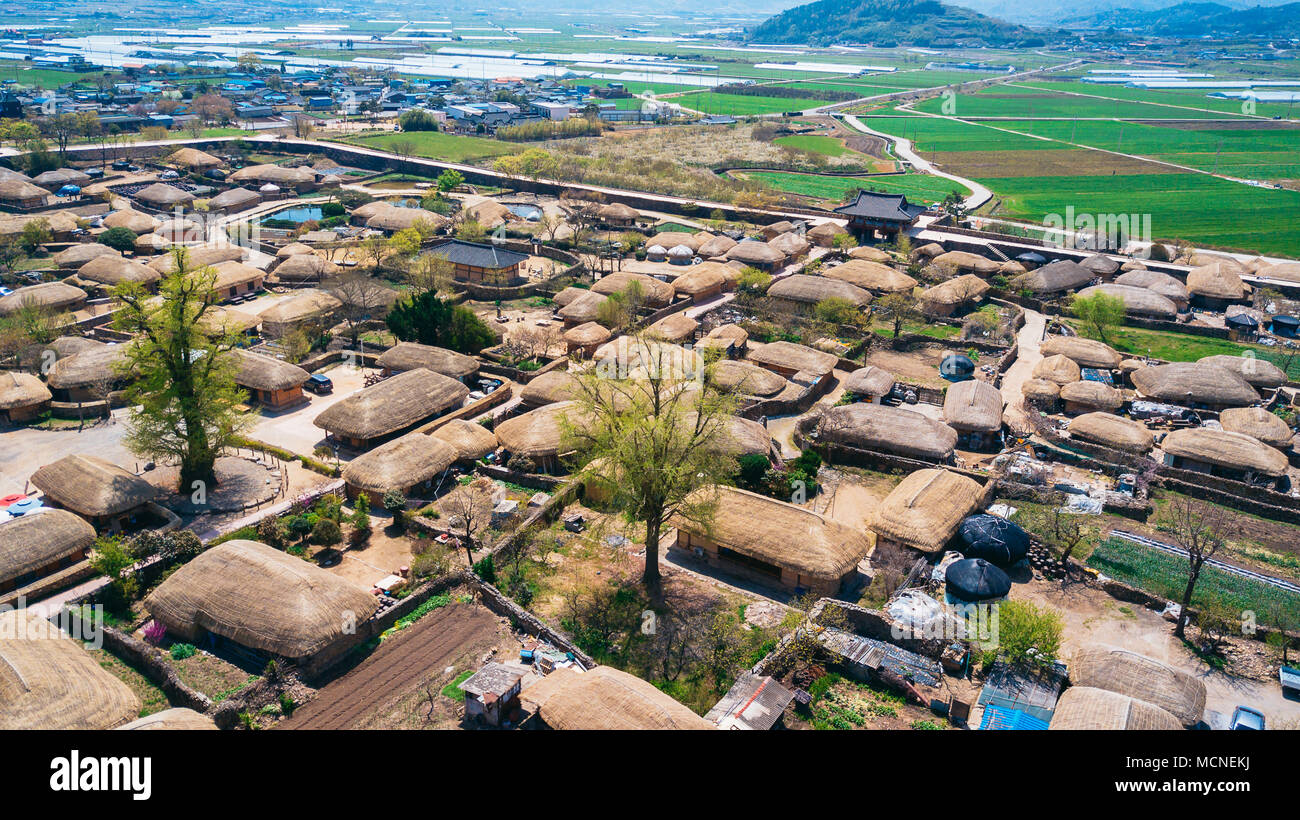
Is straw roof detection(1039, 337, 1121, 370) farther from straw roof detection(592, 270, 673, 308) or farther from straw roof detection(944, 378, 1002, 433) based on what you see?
straw roof detection(592, 270, 673, 308)

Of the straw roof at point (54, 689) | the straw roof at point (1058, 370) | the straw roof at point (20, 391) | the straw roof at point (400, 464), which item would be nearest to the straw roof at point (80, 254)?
the straw roof at point (20, 391)

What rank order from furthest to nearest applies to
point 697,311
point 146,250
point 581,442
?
1. point 146,250
2. point 697,311
3. point 581,442

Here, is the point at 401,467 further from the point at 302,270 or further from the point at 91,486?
the point at 302,270

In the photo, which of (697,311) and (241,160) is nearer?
(697,311)

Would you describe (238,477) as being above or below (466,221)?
below

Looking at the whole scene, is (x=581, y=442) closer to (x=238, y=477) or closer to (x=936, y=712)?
(x=936, y=712)

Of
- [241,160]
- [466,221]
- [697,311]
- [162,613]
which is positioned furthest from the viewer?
[241,160]

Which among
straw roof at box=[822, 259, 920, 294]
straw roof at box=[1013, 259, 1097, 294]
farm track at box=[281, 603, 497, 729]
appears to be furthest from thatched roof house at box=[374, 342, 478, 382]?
straw roof at box=[1013, 259, 1097, 294]
